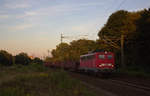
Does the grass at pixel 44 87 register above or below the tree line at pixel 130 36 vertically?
below

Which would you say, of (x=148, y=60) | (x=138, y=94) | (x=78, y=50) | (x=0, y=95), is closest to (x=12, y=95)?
(x=0, y=95)

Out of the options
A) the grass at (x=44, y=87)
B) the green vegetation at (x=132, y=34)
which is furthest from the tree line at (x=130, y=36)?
the grass at (x=44, y=87)

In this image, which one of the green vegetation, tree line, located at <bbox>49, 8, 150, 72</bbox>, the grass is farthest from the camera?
tree line, located at <bbox>49, 8, 150, 72</bbox>

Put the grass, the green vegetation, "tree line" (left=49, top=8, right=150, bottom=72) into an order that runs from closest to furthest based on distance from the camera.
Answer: the grass < the green vegetation < "tree line" (left=49, top=8, right=150, bottom=72)

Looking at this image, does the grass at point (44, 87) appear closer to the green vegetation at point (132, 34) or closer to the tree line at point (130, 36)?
the green vegetation at point (132, 34)

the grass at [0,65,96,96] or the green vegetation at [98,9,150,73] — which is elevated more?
the green vegetation at [98,9,150,73]

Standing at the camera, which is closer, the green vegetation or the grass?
the grass

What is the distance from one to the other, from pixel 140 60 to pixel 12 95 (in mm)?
23802

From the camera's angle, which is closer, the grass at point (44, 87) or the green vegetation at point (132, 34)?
the grass at point (44, 87)

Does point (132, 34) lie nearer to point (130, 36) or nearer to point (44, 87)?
point (130, 36)

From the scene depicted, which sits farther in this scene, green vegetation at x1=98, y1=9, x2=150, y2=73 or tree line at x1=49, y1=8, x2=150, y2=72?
tree line at x1=49, y1=8, x2=150, y2=72

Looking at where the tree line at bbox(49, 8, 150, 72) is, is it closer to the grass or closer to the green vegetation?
the green vegetation

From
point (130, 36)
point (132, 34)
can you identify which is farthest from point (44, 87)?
point (132, 34)

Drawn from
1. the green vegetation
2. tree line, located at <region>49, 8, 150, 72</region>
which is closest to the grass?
the green vegetation
